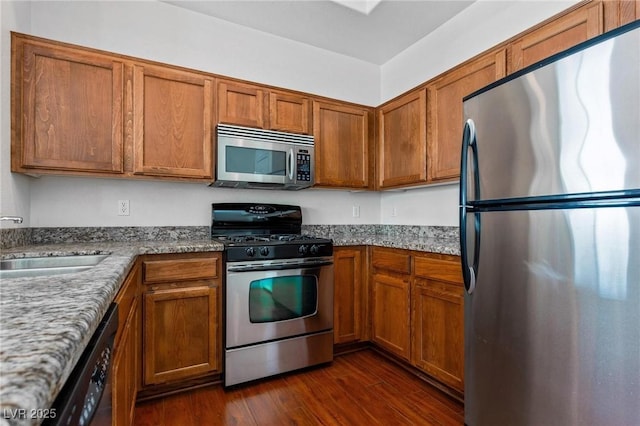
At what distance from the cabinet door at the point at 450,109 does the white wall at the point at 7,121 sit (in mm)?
2649

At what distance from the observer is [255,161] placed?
2.41m

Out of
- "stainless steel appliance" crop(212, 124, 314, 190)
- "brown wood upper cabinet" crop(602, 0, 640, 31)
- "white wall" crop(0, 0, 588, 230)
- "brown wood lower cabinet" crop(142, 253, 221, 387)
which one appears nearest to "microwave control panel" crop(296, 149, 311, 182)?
"stainless steel appliance" crop(212, 124, 314, 190)

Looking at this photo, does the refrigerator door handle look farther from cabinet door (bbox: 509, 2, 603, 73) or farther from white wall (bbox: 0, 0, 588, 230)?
white wall (bbox: 0, 0, 588, 230)

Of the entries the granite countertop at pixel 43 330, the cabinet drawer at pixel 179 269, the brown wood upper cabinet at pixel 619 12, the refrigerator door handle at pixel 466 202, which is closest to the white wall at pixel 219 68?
the brown wood upper cabinet at pixel 619 12

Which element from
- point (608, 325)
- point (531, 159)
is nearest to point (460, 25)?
point (531, 159)

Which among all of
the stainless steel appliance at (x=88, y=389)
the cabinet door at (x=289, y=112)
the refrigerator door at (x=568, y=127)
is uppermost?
the cabinet door at (x=289, y=112)

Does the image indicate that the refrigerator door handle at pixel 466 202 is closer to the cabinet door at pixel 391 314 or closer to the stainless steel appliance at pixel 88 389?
the cabinet door at pixel 391 314

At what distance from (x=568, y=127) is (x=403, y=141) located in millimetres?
1560

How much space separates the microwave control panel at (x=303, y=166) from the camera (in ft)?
8.39

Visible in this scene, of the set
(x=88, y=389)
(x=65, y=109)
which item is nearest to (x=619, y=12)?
(x=88, y=389)

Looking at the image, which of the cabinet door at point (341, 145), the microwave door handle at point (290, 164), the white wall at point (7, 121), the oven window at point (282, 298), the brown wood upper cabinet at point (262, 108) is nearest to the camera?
the white wall at point (7, 121)

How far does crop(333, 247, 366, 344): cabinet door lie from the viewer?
255cm

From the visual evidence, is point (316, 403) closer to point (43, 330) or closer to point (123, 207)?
point (43, 330)

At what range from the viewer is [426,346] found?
2096 mm
